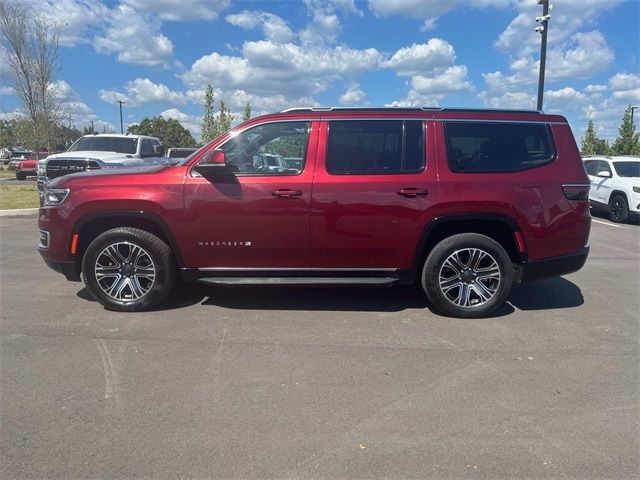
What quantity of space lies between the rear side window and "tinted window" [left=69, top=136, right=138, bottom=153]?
33.2 ft

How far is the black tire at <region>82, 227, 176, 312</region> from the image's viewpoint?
494 centimetres

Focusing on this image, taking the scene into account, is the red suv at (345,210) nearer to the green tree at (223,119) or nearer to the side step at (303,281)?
the side step at (303,281)

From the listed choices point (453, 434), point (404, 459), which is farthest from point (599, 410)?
point (404, 459)

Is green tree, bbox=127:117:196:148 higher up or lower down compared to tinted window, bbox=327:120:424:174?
higher up

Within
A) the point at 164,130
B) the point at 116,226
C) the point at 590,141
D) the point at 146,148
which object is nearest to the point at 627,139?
the point at 590,141

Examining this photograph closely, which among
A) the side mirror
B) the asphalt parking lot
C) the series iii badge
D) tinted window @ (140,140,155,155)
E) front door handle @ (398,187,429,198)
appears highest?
tinted window @ (140,140,155,155)

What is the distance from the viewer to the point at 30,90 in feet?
59.8

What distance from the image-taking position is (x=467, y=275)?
4.97 metres

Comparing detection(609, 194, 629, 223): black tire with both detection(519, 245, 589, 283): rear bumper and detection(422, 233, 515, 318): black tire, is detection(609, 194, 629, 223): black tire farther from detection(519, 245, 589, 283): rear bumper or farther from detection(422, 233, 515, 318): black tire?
detection(422, 233, 515, 318): black tire

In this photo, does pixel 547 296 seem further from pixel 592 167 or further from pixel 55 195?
pixel 592 167

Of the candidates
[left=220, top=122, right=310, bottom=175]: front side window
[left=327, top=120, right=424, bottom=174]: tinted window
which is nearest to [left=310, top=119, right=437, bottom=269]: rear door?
[left=327, top=120, right=424, bottom=174]: tinted window

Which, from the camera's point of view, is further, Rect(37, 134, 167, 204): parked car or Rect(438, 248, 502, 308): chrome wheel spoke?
Rect(37, 134, 167, 204): parked car

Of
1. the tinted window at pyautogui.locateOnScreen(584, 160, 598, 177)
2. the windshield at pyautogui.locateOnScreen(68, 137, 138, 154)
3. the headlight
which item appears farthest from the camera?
the tinted window at pyautogui.locateOnScreen(584, 160, 598, 177)

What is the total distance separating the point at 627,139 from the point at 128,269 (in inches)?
1323
